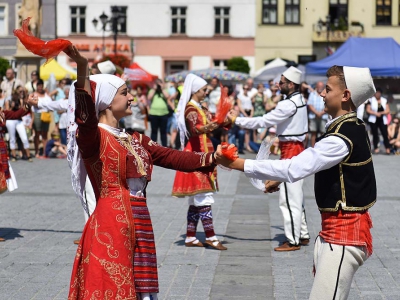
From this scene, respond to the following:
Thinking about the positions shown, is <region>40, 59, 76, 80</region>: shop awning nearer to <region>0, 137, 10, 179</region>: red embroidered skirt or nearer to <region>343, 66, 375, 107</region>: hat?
<region>0, 137, 10, 179</region>: red embroidered skirt

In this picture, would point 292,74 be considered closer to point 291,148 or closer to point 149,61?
point 291,148

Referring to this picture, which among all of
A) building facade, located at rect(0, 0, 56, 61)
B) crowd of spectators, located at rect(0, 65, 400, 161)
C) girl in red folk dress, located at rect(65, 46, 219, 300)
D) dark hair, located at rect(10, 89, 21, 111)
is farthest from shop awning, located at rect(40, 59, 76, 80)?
building facade, located at rect(0, 0, 56, 61)

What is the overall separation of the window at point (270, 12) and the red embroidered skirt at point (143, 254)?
48650mm

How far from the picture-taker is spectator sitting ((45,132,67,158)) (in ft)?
69.1

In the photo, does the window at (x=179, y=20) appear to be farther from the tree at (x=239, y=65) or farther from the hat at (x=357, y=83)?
the hat at (x=357, y=83)

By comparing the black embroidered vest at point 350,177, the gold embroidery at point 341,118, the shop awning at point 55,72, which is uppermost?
the shop awning at point 55,72

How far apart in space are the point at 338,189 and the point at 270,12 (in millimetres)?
48856

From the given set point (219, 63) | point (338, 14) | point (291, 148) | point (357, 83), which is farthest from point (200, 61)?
point (357, 83)

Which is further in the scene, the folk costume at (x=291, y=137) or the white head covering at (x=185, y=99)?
the white head covering at (x=185, y=99)

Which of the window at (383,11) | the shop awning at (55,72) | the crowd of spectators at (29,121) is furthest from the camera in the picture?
the window at (383,11)

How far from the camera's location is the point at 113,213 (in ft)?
15.5

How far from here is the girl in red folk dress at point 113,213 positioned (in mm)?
4648

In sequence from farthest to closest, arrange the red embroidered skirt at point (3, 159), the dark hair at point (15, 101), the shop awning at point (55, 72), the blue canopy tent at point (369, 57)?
the shop awning at point (55, 72) < the blue canopy tent at point (369, 57) < the dark hair at point (15, 101) < the red embroidered skirt at point (3, 159)

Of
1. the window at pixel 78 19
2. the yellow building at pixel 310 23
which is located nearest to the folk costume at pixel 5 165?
the yellow building at pixel 310 23
